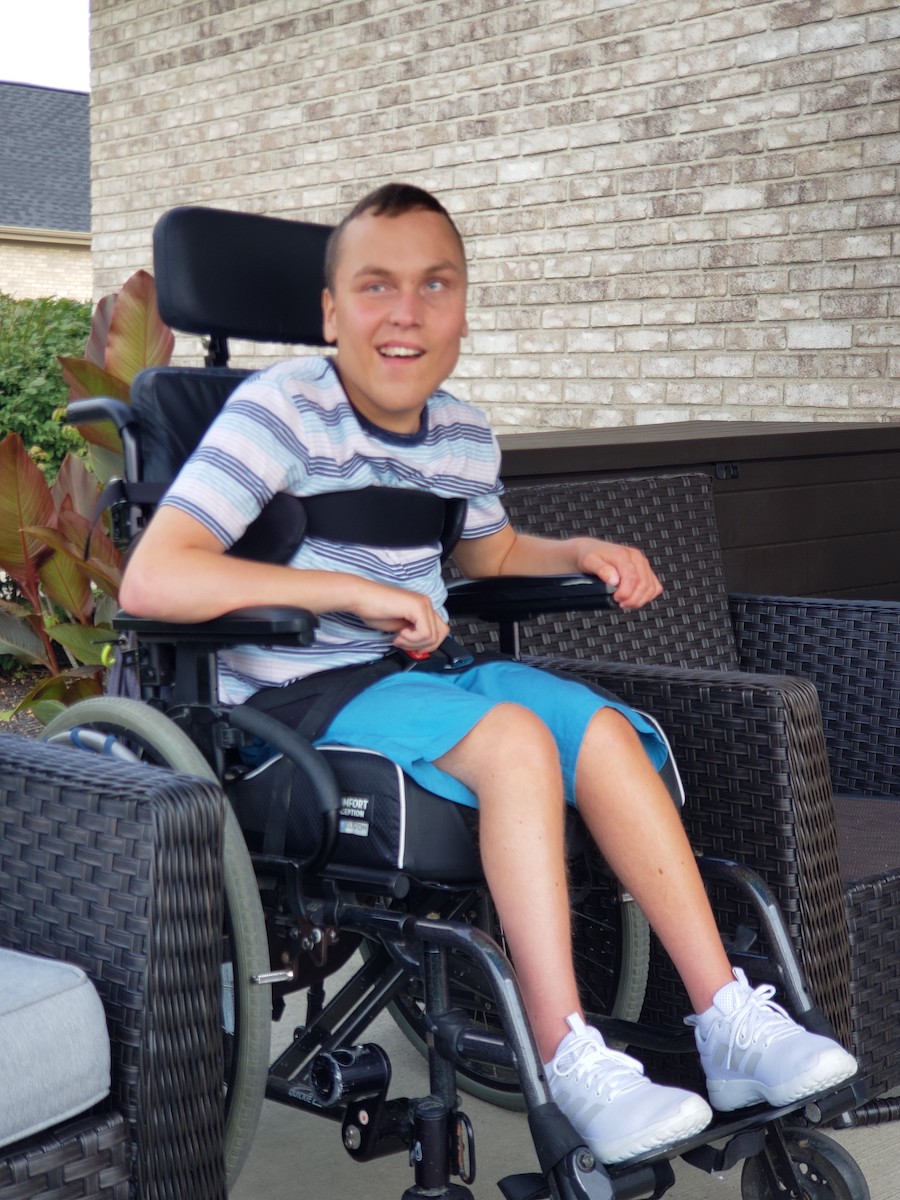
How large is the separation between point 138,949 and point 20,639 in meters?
3.30

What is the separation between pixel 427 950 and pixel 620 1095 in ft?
0.86

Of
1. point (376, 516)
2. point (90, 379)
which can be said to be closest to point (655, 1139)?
point (376, 516)

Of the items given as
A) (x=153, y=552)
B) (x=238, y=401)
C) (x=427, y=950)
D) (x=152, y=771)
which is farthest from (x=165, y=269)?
(x=427, y=950)

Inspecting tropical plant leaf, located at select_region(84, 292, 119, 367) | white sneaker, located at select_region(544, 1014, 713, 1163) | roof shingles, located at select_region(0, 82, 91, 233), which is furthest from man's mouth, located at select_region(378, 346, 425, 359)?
roof shingles, located at select_region(0, 82, 91, 233)

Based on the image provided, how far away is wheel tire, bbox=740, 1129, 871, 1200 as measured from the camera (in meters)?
1.63

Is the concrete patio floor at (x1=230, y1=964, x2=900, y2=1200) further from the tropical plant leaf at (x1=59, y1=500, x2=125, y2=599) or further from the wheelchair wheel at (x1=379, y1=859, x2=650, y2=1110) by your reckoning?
the tropical plant leaf at (x1=59, y1=500, x2=125, y2=599)

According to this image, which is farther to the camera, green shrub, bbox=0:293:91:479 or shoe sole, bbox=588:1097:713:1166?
green shrub, bbox=0:293:91:479

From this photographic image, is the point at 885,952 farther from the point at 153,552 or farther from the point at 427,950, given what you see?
the point at 153,552

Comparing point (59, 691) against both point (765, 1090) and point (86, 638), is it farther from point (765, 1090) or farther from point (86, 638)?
point (765, 1090)

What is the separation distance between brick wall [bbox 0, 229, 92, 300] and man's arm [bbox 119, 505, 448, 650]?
A: 2232 cm

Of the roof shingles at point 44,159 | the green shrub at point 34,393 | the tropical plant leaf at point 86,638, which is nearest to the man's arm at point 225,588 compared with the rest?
the tropical plant leaf at point 86,638

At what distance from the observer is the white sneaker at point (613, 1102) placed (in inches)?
56.1

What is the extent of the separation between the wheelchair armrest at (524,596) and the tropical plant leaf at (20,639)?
2735mm

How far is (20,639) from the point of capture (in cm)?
447
